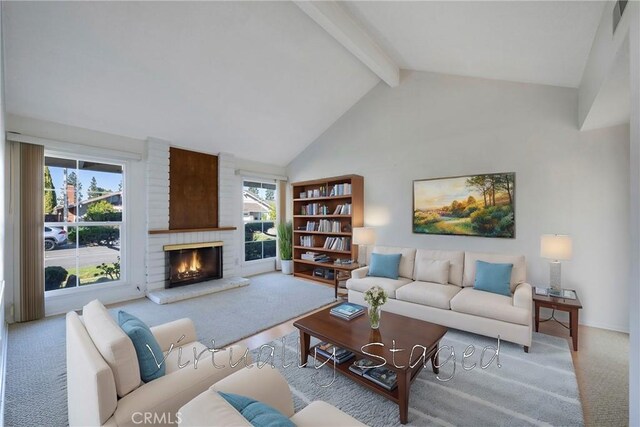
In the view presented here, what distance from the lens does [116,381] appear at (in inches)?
49.4

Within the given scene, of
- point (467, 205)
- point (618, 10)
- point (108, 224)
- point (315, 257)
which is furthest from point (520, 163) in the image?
point (108, 224)

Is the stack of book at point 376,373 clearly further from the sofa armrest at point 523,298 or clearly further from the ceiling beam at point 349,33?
the ceiling beam at point 349,33

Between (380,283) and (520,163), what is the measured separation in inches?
95.4

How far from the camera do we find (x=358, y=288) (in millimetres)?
3812

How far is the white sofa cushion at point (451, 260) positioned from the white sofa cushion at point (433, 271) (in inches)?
1.2

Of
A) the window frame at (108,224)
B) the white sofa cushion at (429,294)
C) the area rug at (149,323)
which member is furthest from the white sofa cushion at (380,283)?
the window frame at (108,224)

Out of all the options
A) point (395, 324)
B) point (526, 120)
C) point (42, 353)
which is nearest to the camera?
point (395, 324)

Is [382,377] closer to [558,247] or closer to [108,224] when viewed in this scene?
[558,247]

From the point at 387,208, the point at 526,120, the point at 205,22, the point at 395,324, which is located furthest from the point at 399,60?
the point at 395,324

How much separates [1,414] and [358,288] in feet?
10.9

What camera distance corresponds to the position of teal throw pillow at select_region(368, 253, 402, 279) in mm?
3893

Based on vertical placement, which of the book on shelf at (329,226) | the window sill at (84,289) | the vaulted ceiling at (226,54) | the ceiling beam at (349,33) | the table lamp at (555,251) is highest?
the ceiling beam at (349,33)

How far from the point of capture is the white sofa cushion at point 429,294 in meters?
3.11

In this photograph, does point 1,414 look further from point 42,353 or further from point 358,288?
point 358,288
